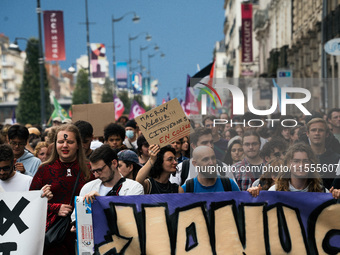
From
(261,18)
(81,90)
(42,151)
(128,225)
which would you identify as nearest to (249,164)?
(128,225)

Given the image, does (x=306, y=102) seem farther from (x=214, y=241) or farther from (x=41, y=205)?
(x=41, y=205)

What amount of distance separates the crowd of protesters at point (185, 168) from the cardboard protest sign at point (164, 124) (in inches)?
5.1

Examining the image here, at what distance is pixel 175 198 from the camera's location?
20.4 feet

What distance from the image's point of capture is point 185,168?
7.86 m

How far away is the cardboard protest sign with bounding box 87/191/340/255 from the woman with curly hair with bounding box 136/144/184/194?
517mm

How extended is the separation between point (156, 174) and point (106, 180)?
2.75 feet

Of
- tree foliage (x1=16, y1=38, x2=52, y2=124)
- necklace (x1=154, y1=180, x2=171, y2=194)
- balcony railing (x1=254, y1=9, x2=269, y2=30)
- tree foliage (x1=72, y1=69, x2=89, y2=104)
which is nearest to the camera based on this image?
necklace (x1=154, y1=180, x2=171, y2=194)

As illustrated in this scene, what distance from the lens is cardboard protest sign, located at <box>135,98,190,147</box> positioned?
23.3ft

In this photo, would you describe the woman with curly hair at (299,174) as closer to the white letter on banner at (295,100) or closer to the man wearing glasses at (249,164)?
the man wearing glasses at (249,164)

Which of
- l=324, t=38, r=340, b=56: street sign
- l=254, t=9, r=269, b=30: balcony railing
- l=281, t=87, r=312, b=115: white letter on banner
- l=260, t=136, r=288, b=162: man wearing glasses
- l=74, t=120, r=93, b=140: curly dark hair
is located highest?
l=254, t=9, r=269, b=30: balcony railing

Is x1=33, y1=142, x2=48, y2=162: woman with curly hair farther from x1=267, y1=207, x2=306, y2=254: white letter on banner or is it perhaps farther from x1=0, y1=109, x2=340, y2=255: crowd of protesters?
x1=267, y1=207, x2=306, y2=254: white letter on banner

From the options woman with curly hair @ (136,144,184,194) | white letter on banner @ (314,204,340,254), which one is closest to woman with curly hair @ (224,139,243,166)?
woman with curly hair @ (136,144,184,194)

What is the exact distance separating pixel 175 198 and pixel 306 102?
1.93m

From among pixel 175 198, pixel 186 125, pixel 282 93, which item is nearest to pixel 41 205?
pixel 175 198
